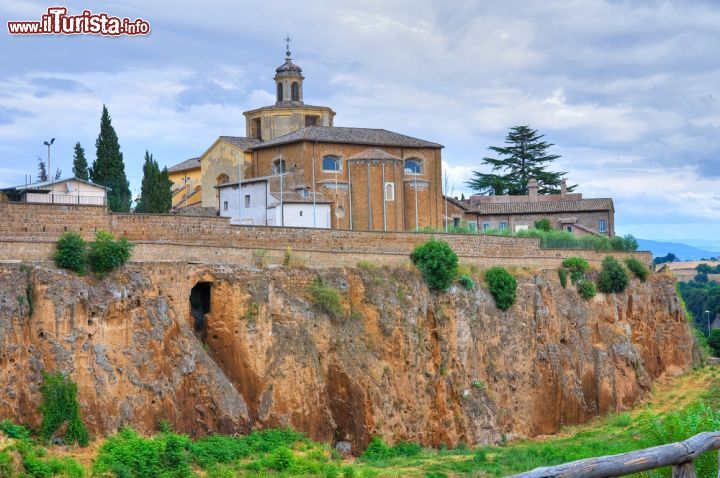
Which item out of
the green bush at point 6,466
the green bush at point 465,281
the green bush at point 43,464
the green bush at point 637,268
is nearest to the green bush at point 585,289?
the green bush at point 637,268

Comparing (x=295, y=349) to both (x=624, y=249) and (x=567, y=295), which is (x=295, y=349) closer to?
(x=567, y=295)

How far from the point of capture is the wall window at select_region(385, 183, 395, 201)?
46469mm

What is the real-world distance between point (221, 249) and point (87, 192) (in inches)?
279

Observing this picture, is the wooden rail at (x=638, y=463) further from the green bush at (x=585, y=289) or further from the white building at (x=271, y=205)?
the green bush at (x=585, y=289)

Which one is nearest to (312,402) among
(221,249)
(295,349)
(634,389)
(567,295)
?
(295,349)

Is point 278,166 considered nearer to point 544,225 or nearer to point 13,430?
point 544,225

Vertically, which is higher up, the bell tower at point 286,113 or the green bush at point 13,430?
the bell tower at point 286,113

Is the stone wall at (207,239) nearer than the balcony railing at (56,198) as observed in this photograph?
Yes

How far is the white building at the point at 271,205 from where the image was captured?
41781mm

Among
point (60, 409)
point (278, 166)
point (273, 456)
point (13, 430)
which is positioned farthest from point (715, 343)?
point (13, 430)

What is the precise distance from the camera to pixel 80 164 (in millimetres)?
42438

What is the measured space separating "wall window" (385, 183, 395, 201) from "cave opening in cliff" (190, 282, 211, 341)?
59.4 feet

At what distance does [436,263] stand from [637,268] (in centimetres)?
1647

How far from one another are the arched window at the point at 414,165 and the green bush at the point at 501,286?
1175cm
